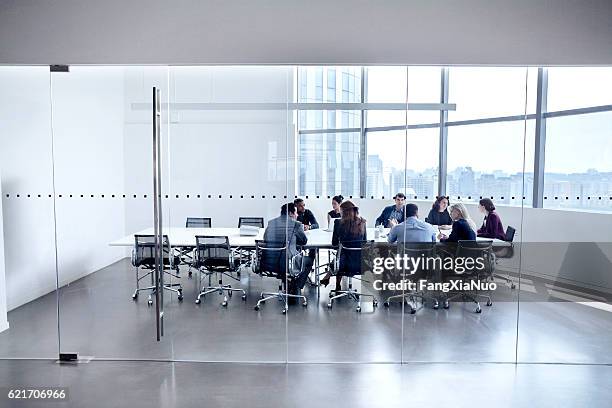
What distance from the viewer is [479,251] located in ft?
14.0

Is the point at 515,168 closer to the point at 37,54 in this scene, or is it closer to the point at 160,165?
the point at 160,165

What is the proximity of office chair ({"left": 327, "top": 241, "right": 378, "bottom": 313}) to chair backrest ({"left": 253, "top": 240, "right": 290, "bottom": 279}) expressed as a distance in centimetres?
→ 51

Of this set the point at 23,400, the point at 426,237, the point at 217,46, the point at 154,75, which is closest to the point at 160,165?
the point at 154,75

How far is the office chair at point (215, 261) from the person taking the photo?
4266 mm

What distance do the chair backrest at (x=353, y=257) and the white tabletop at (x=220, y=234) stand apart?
0.12m

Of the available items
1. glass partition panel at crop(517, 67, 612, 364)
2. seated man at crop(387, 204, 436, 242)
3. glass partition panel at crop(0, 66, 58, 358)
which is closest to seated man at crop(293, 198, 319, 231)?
seated man at crop(387, 204, 436, 242)

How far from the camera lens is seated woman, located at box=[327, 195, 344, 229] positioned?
4.20 metres

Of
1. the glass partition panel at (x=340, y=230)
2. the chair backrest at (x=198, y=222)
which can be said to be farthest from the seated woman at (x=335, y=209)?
the chair backrest at (x=198, y=222)

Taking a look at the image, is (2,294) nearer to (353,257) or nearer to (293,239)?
(293,239)

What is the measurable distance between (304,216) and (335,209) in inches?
11.9

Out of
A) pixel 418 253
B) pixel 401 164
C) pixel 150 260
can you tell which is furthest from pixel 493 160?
Answer: pixel 150 260

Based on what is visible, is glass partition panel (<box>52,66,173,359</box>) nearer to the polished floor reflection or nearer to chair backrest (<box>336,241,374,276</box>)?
the polished floor reflection

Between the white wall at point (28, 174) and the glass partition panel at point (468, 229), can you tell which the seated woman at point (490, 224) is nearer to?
the glass partition panel at point (468, 229)

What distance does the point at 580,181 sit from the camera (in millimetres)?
4242
